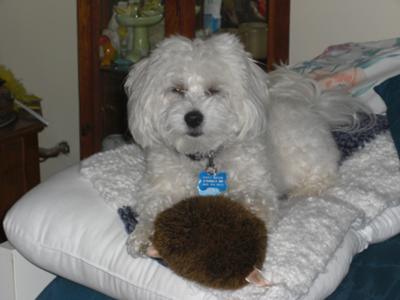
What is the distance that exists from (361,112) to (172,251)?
93 cm

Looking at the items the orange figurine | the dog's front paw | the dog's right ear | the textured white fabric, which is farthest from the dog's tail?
the orange figurine

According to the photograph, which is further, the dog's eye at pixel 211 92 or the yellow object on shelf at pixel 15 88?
the yellow object on shelf at pixel 15 88

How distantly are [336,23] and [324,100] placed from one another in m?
0.70

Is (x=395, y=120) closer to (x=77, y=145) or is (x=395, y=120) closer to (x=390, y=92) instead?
(x=390, y=92)

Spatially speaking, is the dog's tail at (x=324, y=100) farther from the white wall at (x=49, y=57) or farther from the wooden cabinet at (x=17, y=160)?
the white wall at (x=49, y=57)

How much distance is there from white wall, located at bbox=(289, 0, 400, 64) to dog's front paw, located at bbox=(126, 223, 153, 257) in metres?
1.43

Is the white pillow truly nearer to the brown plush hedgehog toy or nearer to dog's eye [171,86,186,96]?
the brown plush hedgehog toy

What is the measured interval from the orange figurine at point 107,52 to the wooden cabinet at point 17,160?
0.38 metres

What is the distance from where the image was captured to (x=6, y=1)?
3.19 m

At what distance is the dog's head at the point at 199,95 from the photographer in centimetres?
158

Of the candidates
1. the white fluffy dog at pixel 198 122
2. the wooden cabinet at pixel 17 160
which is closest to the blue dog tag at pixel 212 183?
the white fluffy dog at pixel 198 122

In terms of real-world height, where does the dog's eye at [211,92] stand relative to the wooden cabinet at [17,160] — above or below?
above

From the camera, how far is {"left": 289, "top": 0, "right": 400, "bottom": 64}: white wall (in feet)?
8.19

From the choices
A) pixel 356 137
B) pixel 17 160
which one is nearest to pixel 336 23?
pixel 356 137
